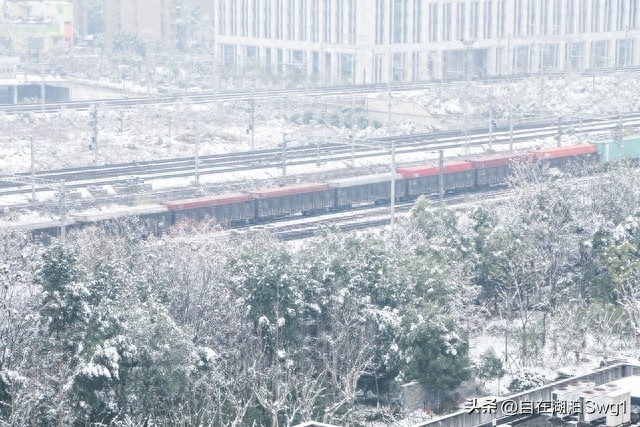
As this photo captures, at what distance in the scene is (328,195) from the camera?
189ft

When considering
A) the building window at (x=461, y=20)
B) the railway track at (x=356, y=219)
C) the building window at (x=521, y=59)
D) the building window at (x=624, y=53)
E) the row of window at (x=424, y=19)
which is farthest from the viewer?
the building window at (x=624, y=53)

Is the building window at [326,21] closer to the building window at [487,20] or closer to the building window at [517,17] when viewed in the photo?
the building window at [487,20]

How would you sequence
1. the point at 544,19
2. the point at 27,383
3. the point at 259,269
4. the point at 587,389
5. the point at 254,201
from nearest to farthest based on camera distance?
the point at 587,389
the point at 27,383
the point at 259,269
the point at 254,201
the point at 544,19

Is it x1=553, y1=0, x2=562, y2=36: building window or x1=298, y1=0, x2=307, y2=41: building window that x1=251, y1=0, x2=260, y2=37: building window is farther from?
x1=553, y1=0, x2=562, y2=36: building window

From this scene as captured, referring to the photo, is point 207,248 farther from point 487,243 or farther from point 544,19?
point 544,19

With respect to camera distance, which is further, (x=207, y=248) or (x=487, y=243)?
(x=487, y=243)

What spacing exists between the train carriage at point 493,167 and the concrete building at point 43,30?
56659 mm

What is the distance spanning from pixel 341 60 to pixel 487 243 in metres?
62.4

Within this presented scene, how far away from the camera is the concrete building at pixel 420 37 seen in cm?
10194

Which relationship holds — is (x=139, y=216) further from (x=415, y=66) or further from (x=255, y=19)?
(x=255, y=19)

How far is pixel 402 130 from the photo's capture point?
83.9 meters

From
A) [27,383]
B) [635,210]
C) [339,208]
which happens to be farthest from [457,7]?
[27,383]

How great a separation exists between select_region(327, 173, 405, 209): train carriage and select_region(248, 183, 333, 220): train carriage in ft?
1.70

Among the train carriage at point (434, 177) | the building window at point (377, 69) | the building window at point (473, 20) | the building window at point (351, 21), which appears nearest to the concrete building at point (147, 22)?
the building window at point (351, 21)
